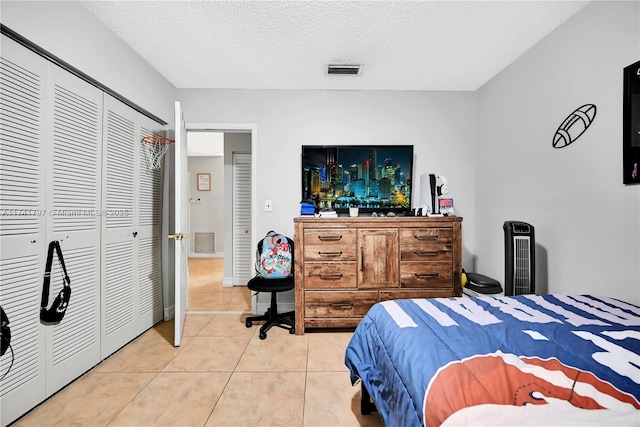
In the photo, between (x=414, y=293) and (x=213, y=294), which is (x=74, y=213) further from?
(x=414, y=293)

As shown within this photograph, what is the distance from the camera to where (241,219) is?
470 centimetres

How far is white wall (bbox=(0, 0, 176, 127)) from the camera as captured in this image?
66.8 inches

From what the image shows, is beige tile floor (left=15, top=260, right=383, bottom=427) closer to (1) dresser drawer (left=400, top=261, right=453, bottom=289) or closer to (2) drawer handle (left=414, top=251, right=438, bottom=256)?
(1) dresser drawer (left=400, top=261, right=453, bottom=289)

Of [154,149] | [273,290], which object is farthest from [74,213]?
[273,290]

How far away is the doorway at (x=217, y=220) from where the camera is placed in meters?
4.04

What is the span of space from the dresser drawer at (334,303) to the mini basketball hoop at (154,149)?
6.75 ft

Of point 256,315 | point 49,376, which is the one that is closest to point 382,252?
point 256,315

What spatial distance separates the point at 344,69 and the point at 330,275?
6.73 ft

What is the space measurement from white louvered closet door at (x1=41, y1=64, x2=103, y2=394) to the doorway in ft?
Answer: 4.41

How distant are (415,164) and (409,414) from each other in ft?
9.66

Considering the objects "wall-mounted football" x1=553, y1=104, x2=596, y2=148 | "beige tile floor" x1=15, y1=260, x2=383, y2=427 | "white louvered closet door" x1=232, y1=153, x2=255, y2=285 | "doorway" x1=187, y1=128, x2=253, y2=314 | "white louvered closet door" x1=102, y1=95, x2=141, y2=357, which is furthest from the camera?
"white louvered closet door" x1=232, y1=153, x2=255, y2=285

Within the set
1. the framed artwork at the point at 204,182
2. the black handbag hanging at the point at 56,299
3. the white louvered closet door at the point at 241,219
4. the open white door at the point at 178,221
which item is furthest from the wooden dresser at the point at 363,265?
the framed artwork at the point at 204,182

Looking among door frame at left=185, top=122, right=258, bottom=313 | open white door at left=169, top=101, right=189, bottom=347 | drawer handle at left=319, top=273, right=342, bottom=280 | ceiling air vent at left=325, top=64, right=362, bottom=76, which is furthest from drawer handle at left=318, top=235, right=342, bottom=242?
ceiling air vent at left=325, top=64, right=362, bottom=76

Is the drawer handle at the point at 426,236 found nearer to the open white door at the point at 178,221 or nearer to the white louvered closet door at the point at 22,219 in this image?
the open white door at the point at 178,221
